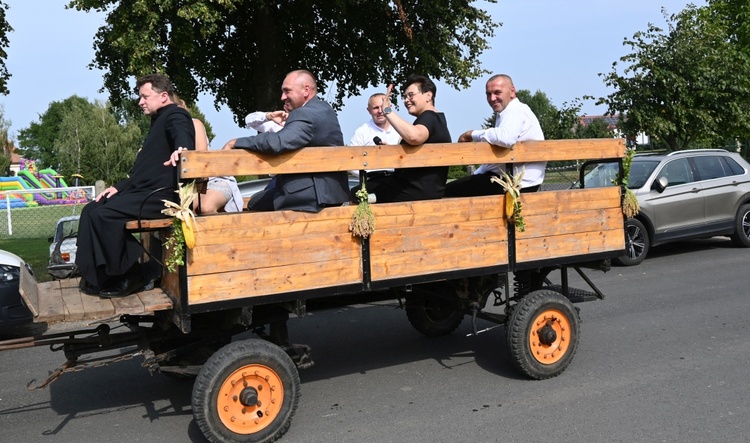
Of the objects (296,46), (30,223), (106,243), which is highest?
(296,46)

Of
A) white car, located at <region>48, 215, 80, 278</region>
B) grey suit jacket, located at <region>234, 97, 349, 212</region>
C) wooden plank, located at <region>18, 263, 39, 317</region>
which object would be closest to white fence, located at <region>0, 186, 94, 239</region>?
white car, located at <region>48, 215, 80, 278</region>

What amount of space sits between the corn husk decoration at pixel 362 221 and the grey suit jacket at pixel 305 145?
191mm

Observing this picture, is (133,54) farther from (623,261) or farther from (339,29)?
(623,261)

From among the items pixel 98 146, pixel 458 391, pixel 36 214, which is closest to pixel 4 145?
pixel 98 146

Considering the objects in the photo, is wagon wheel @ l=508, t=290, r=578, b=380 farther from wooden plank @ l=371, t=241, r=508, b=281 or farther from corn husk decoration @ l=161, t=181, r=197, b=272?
corn husk decoration @ l=161, t=181, r=197, b=272

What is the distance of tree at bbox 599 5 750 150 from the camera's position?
16.9 metres

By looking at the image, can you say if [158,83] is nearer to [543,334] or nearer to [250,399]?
[250,399]

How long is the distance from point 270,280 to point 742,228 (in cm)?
1051

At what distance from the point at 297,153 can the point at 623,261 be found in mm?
8138

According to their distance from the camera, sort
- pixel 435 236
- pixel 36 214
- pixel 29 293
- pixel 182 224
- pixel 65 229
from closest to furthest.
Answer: pixel 182 224
pixel 29 293
pixel 435 236
pixel 65 229
pixel 36 214

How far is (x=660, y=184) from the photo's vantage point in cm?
1164

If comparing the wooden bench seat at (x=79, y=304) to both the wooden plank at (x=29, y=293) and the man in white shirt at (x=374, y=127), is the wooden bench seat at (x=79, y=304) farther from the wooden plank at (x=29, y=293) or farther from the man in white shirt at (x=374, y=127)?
the man in white shirt at (x=374, y=127)

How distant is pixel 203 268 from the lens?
4551mm

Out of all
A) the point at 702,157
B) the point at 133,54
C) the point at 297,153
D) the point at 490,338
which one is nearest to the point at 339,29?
the point at 133,54
